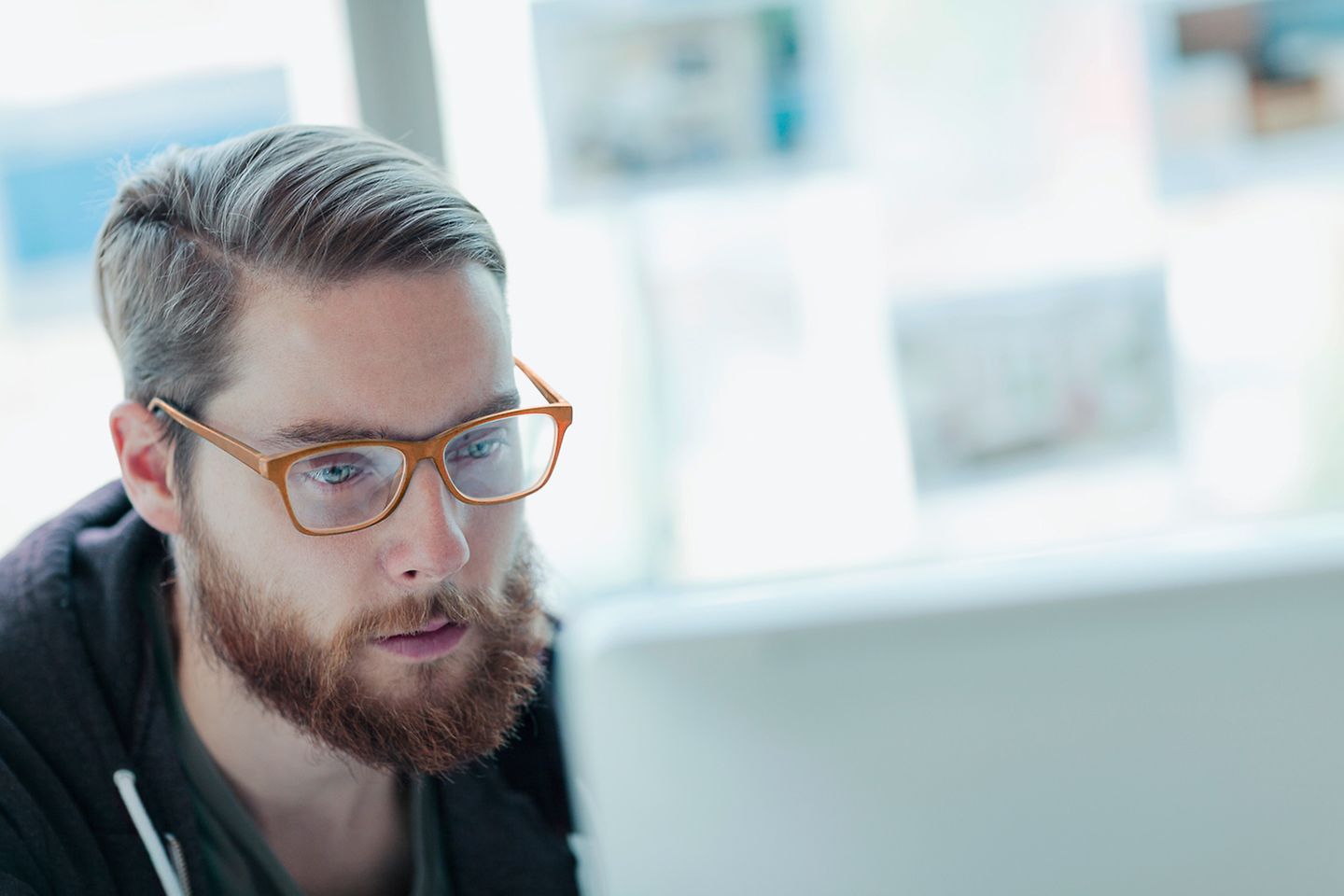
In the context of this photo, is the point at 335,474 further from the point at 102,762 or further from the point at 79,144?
the point at 79,144

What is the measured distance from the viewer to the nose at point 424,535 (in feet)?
3.24

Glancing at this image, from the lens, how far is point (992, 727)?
0.56m

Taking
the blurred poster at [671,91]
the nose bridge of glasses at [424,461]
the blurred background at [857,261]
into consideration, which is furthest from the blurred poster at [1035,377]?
the nose bridge of glasses at [424,461]

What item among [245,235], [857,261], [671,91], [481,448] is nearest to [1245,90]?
[857,261]

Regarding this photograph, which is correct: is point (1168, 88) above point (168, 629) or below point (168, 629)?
above

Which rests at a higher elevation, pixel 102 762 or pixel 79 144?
pixel 79 144

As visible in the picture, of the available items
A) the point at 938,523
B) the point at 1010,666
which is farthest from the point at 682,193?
the point at 1010,666

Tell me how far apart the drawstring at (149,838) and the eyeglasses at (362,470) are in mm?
274

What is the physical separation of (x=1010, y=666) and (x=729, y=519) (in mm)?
1690

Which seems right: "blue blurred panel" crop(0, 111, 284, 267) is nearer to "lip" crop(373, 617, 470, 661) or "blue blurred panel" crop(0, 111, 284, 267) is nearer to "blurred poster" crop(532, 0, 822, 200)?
"blurred poster" crop(532, 0, 822, 200)

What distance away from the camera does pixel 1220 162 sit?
2145mm

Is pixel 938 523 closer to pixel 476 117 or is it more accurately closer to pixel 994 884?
pixel 476 117

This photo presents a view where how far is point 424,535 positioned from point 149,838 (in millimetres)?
353

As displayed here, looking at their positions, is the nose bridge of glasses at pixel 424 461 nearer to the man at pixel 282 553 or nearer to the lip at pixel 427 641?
the man at pixel 282 553
